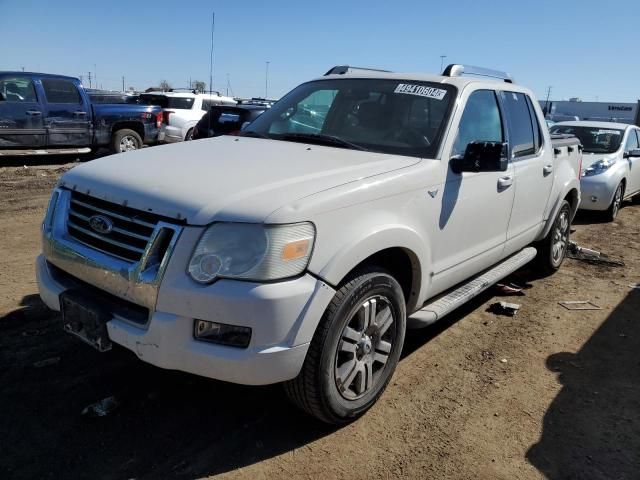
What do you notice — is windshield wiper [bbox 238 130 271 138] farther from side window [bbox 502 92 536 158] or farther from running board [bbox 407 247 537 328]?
side window [bbox 502 92 536 158]

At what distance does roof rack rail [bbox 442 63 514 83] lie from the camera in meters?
4.25

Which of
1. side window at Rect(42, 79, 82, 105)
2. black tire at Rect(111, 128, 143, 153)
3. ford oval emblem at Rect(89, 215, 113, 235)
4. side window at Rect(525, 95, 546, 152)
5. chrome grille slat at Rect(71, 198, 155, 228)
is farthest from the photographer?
black tire at Rect(111, 128, 143, 153)

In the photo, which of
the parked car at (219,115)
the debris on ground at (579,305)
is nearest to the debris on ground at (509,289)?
the debris on ground at (579,305)

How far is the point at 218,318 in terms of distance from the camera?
8.00 ft

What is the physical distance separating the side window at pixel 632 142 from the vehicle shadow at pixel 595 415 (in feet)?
21.8

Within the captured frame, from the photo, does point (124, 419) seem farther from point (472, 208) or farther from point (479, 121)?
point (479, 121)

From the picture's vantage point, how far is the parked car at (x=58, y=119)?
36.7 ft

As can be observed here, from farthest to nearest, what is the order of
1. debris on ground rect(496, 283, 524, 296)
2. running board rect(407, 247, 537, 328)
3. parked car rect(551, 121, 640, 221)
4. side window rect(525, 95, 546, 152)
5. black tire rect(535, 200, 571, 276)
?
1. parked car rect(551, 121, 640, 221)
2. black tire rect(535, 200, 571, 276)
3. debris on ground rect(496, 283, 524, 296)
4. side window rect(525, 95, 546, 152)
5. running board rect(407, 247, 537, 328)

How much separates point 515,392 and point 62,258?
9.34ft

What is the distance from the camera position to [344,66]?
4.81 m

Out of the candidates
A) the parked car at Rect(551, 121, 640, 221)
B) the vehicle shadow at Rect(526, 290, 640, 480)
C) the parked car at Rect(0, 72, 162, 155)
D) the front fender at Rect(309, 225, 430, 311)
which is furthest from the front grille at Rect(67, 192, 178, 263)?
the parked car at Rect(0, 72, 162, 155)

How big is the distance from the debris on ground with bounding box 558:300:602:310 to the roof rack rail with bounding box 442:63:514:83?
7.07 ft

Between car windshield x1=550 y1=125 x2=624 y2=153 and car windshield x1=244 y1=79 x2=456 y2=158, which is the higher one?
car windshield x1=244 y1=79 x2=456 y2=158

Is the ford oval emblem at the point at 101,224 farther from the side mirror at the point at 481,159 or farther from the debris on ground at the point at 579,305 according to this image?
the debris on ground at the point at 579,305
